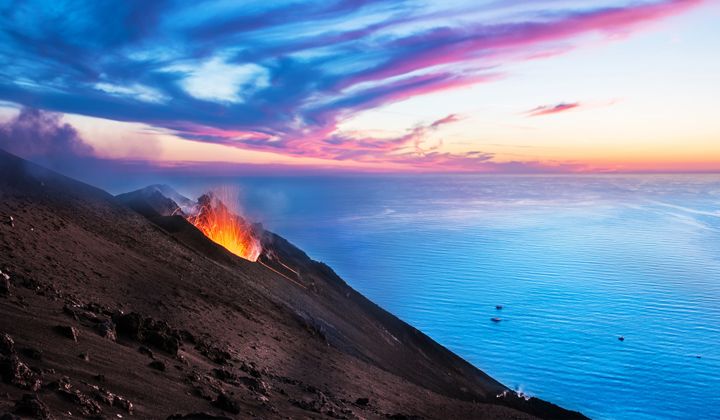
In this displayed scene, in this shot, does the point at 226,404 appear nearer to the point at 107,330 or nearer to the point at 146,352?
the point at 146,352

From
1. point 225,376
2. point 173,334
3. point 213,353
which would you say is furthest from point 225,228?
point 225,376

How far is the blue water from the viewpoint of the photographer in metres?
48.9

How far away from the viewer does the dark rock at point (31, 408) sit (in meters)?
7.14

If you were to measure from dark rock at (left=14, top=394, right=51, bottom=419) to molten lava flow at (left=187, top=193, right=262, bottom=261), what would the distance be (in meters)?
35.3

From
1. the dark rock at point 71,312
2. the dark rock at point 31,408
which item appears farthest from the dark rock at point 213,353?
the dark rock at point 31,408

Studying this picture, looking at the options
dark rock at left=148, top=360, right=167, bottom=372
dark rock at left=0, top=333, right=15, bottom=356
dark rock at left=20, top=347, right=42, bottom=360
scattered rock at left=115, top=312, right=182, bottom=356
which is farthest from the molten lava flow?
dark rock at left=0, top=333, right=15, bottom=356

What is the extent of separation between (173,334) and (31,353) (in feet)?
19.5

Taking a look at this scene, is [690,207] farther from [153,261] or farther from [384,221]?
[153,261]

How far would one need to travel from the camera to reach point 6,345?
9.20m

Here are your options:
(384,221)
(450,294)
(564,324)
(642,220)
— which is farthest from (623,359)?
(642,220)

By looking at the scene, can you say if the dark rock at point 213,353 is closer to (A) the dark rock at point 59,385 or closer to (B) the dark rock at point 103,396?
(B) the dark rock at point 103,396

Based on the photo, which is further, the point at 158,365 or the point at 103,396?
the point at 158,365

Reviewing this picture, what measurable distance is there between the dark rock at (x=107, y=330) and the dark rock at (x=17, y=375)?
435 cm

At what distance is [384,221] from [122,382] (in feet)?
497
